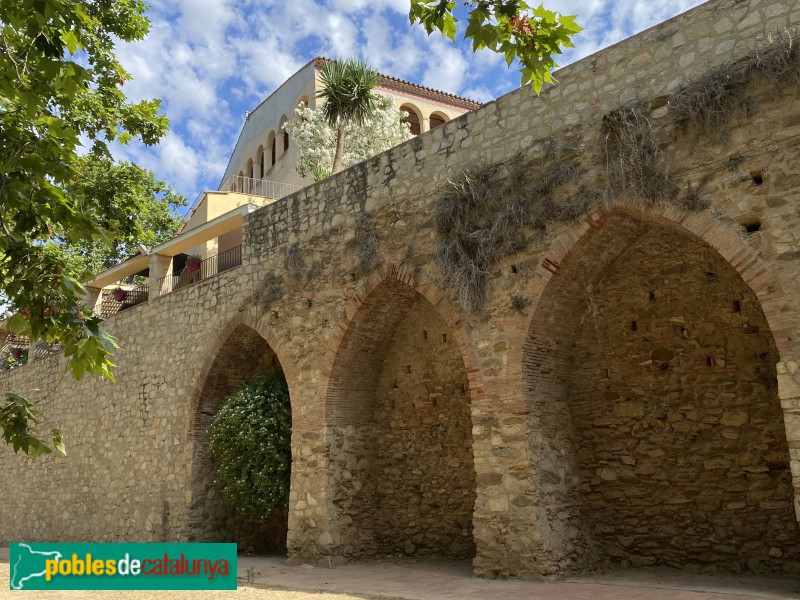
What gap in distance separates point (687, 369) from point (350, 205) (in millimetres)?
4811

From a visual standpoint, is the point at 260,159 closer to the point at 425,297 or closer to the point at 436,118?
the point at 436,118

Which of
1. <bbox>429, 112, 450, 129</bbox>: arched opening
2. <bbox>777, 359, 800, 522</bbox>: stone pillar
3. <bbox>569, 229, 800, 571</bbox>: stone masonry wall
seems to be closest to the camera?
<bbox>777, 359, 800, 522</bbox>: stone pillar

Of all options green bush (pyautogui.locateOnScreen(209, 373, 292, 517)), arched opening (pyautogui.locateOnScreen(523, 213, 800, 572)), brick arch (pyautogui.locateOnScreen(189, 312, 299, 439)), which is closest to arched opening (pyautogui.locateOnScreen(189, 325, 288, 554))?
brick arch (pyautogui.locateOnScreen(189, 312, 299, 439))

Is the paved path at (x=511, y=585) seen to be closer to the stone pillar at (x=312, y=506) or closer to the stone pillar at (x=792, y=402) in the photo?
the stone pillar at (x=312, y=506)

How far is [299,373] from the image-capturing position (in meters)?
10.2

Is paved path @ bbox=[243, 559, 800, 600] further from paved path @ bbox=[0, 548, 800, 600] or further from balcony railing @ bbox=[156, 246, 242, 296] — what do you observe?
balcony railing @ bbox=[156, 246, 242, 296]

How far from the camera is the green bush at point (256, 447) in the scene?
10.3 metres

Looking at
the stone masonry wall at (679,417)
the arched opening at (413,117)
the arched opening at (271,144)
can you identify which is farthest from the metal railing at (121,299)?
the stone masonry wall at (679,417)

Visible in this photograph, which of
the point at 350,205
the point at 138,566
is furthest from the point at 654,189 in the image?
the point at 138,566

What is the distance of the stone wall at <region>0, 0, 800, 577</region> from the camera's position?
6.52 m

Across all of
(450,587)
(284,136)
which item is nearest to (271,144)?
(284,136)

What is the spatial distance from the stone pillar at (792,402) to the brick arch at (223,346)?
6.20m

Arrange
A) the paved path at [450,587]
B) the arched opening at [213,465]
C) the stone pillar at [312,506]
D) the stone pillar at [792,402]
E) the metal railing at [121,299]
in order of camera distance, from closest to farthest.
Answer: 1. the stone pillar at [792,402]
2. the paved path at [450,587]
3. the stone pillar at [312,506]
4. the arched opening at [213,465]
5. the metal railing at [121,299]

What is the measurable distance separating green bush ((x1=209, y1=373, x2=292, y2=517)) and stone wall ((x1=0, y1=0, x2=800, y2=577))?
1.97 feet
